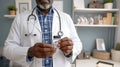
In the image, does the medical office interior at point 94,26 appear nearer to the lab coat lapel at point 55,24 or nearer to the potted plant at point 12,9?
the potted plant at point 12,9

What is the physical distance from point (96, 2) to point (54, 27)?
4.44ft

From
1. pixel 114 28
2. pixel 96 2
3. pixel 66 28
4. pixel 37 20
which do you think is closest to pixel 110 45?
pixel 114 28

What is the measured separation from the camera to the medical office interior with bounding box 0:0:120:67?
233cm

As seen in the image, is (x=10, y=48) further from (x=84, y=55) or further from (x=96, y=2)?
(x=96, y=2)

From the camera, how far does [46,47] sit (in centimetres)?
94

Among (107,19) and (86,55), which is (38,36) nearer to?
(86,55)

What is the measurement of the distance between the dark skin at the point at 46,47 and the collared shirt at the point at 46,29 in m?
0.04

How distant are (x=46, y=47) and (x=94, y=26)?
159 cm

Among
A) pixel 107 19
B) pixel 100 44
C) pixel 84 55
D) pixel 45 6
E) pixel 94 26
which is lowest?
pixel 84 55

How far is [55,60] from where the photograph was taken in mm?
1274

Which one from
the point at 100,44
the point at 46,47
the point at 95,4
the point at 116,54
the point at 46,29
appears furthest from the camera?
the point at 100,44

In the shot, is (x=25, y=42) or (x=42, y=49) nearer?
(x=42, y=49)

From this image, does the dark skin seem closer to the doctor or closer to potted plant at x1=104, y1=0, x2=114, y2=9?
the doctor

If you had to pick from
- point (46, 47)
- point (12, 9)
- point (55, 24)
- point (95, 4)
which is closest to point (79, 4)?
point (95, 4)
